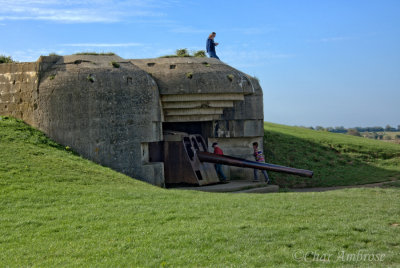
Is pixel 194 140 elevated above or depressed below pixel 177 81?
below

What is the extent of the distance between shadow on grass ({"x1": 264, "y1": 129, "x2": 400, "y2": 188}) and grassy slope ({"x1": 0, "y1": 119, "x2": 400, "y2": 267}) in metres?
6.71

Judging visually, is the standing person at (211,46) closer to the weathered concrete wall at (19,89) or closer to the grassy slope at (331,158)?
the grassy slope at (331,158)

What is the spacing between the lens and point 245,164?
1430cm

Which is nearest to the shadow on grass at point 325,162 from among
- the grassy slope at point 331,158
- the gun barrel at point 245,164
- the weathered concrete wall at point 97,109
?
the grassy slope at point 331,158

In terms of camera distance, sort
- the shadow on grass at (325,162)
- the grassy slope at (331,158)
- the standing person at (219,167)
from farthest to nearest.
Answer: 1. the grassy slope at (331,158)
2. the shadow on grass at (325,162)
3. the standing person at (219,167)

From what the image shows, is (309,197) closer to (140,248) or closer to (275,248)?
(275,248)

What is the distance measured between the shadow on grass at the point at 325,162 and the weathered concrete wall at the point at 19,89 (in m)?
8.54

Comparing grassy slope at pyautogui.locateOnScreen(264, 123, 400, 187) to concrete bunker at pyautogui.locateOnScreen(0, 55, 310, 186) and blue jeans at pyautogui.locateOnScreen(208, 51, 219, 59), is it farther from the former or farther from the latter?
blue jeans at pyautogui.locateOnScreen(208, 51, 219, 59)

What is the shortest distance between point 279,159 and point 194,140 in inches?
185

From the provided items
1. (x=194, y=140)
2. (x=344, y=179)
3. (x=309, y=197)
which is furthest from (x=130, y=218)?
(x=344, y=179)

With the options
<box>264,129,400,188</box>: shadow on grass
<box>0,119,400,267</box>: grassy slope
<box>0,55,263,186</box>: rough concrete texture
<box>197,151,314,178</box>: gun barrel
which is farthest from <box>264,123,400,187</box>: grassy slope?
<box>0,119,400,267</box>: grassy slope

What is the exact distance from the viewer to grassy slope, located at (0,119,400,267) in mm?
6246

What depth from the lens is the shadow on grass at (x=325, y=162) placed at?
17750mm

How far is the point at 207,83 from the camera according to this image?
14.8 meters
